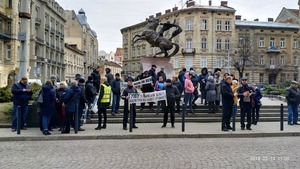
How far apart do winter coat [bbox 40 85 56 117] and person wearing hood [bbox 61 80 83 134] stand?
1.57ft

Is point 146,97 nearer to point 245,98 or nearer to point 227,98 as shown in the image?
point 227,98

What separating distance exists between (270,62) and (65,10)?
58.6 meters

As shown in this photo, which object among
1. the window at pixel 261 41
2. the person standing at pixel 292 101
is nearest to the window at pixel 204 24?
the window at pixel 261 41

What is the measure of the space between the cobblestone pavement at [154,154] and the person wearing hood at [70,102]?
51.7 inches

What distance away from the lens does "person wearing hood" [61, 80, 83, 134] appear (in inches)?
460

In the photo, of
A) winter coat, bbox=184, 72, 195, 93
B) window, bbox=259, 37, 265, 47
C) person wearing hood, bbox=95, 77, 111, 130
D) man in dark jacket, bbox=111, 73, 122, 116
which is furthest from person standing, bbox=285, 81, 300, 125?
window, bbox=259, 37, 265, 47

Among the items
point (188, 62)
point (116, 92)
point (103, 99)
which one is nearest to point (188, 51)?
point (188, 62)

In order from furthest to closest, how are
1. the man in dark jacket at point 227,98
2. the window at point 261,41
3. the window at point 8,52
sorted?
the window at point 261,41
the window at point 8,52
the man in dark jacket at point 227,98

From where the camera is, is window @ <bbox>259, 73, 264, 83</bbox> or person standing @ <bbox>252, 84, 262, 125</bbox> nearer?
person standing @ <bbox>252, 84, 262, 125</bbox>

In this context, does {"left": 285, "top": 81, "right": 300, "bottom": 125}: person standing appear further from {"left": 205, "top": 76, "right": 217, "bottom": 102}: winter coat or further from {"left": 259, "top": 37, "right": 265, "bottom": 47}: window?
{"left": 259, "top": 37, "right": 265, "bottom": 47}: window

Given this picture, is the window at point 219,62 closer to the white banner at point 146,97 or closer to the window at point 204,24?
the window at point 204,24

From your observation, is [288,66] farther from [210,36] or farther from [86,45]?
[86,45]

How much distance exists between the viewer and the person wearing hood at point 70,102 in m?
11.7

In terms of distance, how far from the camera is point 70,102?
460 inches
